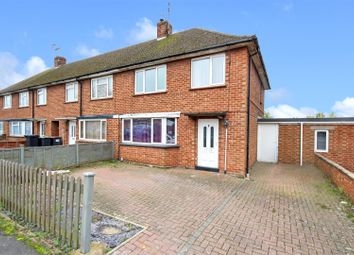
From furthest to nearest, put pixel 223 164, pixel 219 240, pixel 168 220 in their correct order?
pixel 223 164 → pixel 168 220 → pixel 219 240

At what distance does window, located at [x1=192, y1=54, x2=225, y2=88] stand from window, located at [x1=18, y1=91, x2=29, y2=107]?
1713 centimetres

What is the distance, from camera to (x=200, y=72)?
962 cm

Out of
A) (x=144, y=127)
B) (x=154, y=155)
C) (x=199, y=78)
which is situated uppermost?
(x=199, y=78)

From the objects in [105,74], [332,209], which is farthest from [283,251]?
[105,74]

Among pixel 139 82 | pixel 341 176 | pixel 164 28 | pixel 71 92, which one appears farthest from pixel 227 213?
pixel 71 92

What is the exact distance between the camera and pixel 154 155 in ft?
33.8

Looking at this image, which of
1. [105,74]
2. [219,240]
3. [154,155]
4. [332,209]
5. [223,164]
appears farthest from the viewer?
[105,74]

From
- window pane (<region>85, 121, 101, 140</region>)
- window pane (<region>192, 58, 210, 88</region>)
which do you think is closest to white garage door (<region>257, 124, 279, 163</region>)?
window pane (<region>192, 58, 210, 88</region>)

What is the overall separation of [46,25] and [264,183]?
51.9 feet

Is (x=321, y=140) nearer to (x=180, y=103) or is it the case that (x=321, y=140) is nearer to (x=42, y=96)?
(x=180, y=103)

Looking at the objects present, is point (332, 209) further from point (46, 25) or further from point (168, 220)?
point (46, 25)

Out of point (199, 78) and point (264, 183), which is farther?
point (199, 78)

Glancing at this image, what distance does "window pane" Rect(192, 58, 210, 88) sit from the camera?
31.0 feet

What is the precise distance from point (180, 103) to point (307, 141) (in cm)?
783
